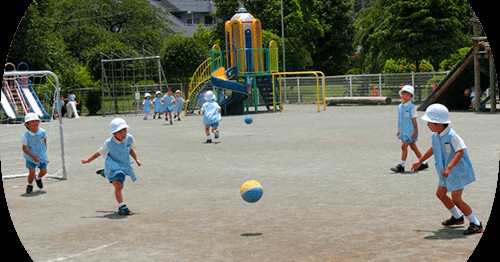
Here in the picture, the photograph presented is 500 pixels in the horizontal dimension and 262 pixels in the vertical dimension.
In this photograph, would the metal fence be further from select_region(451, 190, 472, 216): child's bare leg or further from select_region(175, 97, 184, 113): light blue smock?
select_region(451, 190, 472, 216): child's bare leg

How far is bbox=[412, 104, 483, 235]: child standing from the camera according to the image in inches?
315

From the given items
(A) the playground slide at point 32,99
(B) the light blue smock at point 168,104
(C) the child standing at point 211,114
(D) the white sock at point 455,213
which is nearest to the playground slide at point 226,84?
(B) the light blue smock at point 168,104

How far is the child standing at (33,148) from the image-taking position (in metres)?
12.4

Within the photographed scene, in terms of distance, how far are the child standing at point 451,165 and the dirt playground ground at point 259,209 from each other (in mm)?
247

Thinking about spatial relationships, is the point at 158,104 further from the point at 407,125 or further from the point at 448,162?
the point at 448,162

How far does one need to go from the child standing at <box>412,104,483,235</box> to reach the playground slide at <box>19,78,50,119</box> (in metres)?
31.6

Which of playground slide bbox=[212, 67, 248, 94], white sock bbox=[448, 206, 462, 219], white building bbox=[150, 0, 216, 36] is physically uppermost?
white building bbox=[150, 0, 216, 36]

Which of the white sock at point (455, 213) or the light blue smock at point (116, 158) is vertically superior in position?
the light blue smock at point (116, 158)

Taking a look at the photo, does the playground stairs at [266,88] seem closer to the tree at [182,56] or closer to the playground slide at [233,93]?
the playground slide at [233,93]

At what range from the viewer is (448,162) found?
8242 mm

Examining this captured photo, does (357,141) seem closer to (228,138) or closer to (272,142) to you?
(272,142)

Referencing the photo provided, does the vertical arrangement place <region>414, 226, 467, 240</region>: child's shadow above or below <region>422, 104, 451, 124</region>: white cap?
below

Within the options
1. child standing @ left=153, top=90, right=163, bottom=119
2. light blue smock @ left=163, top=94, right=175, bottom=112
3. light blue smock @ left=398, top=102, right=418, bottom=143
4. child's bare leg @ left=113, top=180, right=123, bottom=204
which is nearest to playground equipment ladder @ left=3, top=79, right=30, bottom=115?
child standing @ left=153, top=90, right=163, bottom=119

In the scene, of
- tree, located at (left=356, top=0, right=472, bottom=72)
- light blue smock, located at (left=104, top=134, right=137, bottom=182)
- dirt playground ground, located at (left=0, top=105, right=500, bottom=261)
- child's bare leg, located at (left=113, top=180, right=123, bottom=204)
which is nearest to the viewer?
dirt playground ground, located at (left=0, top=105, right=500, bottom=261)
